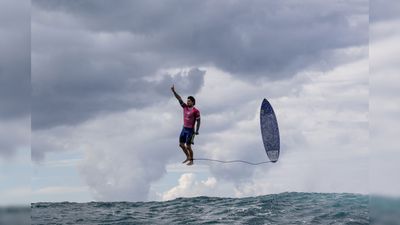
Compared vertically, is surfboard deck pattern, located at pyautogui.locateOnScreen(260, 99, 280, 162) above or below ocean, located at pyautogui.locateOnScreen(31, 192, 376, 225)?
above

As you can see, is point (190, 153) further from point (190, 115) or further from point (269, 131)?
point (269, 131)

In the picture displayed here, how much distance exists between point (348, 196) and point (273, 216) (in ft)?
23.6

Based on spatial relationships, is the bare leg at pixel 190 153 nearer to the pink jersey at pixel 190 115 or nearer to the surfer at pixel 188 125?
the surfer at pixel 188 125

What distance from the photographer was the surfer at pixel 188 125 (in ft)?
61.8

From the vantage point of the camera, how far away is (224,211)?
24.1 metres

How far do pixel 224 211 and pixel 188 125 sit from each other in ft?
21.3

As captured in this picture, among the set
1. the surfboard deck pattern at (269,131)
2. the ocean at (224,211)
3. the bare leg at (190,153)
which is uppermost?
the surfboard deck pattern at (269,131)

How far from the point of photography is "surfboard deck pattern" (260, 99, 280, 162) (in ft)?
71.3

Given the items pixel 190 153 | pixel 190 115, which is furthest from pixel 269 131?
pixel 190 115

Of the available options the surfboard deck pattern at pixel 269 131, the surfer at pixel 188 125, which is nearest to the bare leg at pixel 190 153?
the surfer at pixel 188 125

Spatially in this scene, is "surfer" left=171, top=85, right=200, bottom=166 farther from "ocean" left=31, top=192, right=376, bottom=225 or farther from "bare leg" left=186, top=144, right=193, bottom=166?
"ocean" left=31, top=192, right=376, bottom=225

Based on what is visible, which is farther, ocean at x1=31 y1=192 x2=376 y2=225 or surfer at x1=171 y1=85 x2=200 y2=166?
ocean at x1=31 y1=192 x2=376 y2=225

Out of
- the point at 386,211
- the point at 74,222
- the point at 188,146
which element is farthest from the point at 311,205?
the point at 386,211

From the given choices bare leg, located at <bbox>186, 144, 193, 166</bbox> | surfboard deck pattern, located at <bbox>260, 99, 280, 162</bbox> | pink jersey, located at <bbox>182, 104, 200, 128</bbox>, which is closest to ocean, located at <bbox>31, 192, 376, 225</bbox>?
surfboard deck pattern, located at <bbox>260, 99, 280, 162</bbox>
